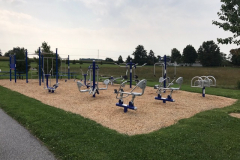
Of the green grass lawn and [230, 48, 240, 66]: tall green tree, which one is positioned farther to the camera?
[230, 48, 240, 66]: tall green tree

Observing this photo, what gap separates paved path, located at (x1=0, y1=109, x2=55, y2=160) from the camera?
327cm

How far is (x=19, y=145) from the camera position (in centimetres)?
371

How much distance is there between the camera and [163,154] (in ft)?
10.8

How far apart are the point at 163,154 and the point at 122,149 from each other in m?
0.66

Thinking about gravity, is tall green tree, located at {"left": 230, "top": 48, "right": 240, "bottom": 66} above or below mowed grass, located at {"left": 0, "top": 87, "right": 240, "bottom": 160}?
above

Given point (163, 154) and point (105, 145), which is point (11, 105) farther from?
point (163, 154)

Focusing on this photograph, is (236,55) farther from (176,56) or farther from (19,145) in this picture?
(176,56)


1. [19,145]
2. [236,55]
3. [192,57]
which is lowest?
[19,145]

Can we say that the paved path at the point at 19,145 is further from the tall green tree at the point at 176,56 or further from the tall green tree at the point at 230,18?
the tall green tree at the point at 176,56

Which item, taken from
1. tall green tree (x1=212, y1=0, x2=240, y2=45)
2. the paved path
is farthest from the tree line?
the paved path

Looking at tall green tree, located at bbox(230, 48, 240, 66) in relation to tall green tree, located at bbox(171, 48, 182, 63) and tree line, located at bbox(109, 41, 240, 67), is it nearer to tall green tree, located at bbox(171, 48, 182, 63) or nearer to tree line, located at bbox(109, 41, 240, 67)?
tree line, located at bbox(109, 41, 240, 67)

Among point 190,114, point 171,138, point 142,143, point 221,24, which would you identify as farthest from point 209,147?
point 221,24

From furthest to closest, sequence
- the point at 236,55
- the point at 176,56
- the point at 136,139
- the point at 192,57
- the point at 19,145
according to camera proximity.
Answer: the point at 192,57
the point at 176,56
the point at 236,55
the point at 136,139
the point at 19,145

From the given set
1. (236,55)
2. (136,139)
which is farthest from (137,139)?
(236,55)
